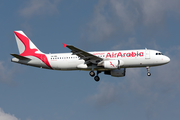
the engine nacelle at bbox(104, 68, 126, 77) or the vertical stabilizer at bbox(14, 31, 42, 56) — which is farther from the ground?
the vertical stabilizer at bbox(14, 31, 42, 56)

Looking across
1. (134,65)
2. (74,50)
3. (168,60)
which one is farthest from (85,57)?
(168,60)

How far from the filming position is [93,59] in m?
57.7

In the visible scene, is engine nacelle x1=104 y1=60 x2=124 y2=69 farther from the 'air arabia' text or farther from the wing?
the wing

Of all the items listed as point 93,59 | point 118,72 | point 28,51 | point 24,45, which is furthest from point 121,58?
point 24,45

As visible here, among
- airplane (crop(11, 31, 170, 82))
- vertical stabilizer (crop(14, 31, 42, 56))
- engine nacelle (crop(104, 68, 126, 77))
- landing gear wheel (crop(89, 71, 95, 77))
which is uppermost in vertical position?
vertical stabilizer (crop(14, 31, 42, 56))

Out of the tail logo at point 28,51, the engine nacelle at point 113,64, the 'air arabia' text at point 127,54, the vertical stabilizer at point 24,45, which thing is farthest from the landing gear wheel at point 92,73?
the vertical stabilizer at point 24,45

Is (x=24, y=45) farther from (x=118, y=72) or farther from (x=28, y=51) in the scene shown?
(x=118, y=72)

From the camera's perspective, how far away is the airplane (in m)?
56.7

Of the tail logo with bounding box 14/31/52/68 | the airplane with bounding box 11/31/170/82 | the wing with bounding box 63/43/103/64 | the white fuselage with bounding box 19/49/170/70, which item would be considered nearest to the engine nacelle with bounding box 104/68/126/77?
the airplane with bounding box 11/31/170/82

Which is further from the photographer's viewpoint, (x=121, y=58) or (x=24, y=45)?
(x=24, y=45)

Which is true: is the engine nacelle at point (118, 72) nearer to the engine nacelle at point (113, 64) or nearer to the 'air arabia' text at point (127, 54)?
the 'air arabia' text at point (127, 54)

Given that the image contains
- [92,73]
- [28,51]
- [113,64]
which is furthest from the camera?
[28,51]

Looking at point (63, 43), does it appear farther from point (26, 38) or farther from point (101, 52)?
point (26, 38)

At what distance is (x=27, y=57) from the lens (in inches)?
2430
